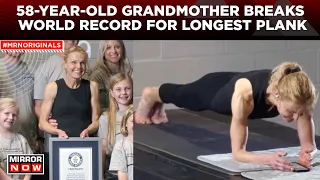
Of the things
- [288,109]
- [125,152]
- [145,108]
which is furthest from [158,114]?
[288,109]

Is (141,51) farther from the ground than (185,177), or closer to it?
farther from the ground

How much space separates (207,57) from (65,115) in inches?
19.4

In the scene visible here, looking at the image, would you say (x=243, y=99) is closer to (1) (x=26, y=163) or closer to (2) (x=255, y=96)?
(2) (x=255, y=96)

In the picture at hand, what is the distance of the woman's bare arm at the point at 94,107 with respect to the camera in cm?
276

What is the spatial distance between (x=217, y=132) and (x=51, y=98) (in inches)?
21.5

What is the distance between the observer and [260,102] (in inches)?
109

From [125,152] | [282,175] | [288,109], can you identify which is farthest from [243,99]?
[125,152]

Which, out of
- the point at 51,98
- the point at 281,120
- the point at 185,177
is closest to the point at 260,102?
A: the point at 281,120

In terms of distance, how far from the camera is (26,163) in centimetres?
276

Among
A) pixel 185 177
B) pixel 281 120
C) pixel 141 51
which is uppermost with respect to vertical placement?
pixel 141 51

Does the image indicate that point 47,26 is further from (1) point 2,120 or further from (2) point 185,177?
(2) point 185,177

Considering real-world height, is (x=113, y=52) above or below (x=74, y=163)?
above

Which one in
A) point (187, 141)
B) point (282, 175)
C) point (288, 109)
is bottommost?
point (282, 175)

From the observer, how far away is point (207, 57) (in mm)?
2758
